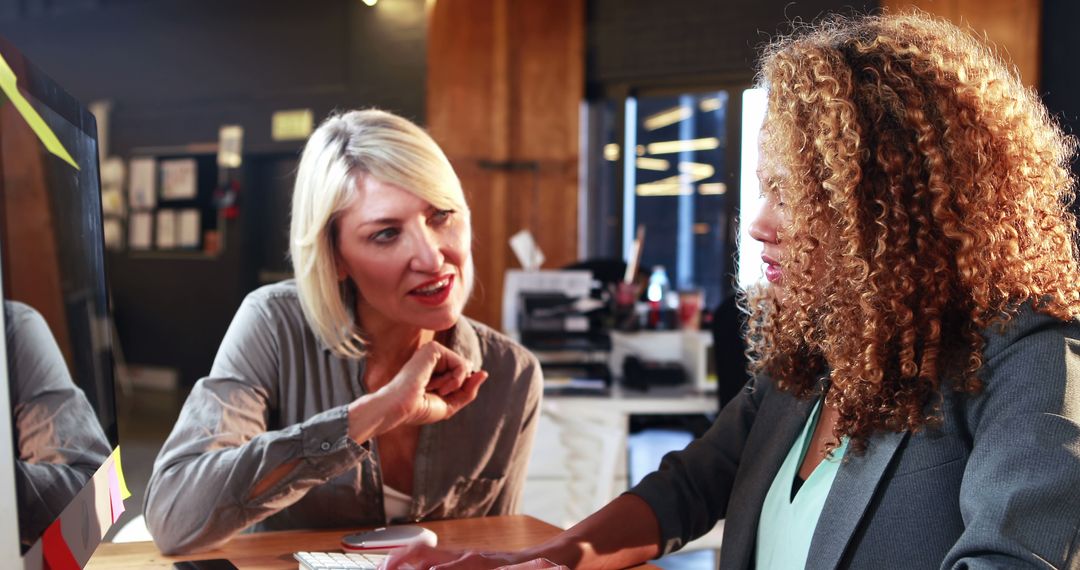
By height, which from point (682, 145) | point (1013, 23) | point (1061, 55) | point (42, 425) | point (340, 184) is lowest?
point (42, 425)

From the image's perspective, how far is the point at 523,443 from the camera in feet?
6.15

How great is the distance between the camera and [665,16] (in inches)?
251

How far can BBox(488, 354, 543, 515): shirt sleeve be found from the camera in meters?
1.85

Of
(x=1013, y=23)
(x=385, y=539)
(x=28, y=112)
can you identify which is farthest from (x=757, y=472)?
(x=1013, y=23)

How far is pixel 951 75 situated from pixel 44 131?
0.96m

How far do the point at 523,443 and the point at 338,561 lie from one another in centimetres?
60

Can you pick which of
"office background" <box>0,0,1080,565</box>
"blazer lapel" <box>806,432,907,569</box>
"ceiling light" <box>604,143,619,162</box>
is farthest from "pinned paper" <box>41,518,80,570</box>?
"ceiling light" <box>604,143,619,162</box>

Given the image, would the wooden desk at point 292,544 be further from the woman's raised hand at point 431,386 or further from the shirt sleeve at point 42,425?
the shirt sleeve at point 42,425

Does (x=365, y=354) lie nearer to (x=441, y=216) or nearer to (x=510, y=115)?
(x=441, y=216)

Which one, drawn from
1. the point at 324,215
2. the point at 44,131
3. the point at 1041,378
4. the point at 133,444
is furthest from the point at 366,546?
the point at 133,444

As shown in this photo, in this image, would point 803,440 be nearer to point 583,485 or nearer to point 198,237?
point 583,485

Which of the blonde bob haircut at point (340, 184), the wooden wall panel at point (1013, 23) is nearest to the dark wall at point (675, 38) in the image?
the wooden wall panel at point (1013, 23)

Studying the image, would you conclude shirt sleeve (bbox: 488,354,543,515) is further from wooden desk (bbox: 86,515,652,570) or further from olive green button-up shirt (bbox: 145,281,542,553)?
wooden desk (bbox: 86,515,652,570)

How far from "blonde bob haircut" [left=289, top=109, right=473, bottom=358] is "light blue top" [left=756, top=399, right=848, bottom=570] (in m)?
0.71
